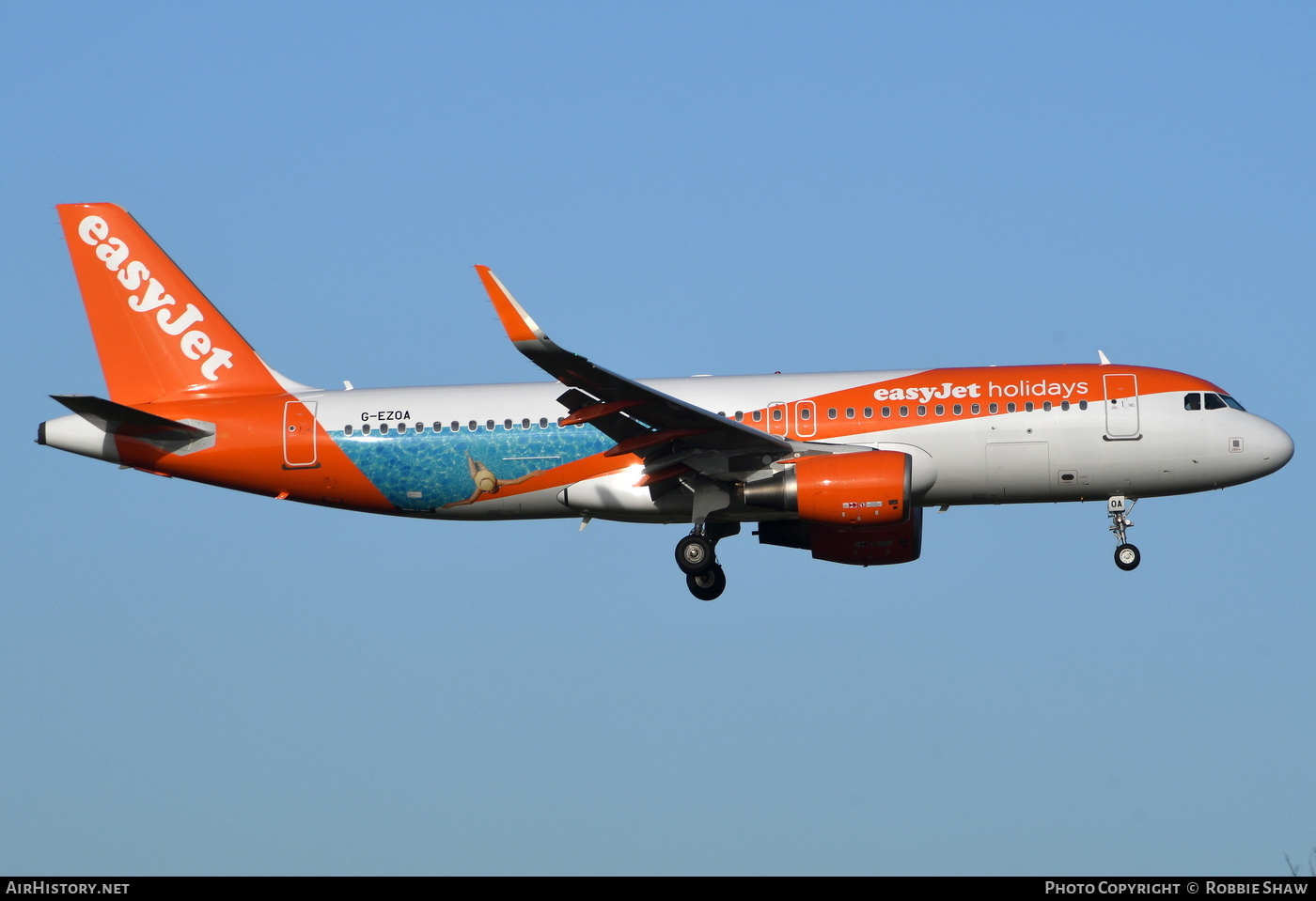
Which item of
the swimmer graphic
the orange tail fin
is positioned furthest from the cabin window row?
the orange tail fin

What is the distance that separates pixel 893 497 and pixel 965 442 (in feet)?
8.20

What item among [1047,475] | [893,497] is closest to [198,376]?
[893,497]

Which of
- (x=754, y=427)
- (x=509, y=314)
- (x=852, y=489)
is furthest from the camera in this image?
(x=754, y=427)

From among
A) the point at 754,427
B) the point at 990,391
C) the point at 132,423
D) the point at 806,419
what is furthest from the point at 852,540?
the point at 132,423

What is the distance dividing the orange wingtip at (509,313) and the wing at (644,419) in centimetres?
2

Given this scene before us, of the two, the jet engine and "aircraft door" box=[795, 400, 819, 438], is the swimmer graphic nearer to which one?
the jet engine

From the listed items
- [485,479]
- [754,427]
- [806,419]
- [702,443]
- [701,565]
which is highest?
[806,419]

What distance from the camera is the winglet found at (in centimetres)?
3042

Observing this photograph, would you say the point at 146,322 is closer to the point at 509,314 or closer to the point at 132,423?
the point at 132,423

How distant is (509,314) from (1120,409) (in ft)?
44.5

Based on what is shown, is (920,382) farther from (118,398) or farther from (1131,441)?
(118,398)

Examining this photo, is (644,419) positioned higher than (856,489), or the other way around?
(644,419)

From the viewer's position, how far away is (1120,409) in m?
35.2

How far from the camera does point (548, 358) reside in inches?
1219
